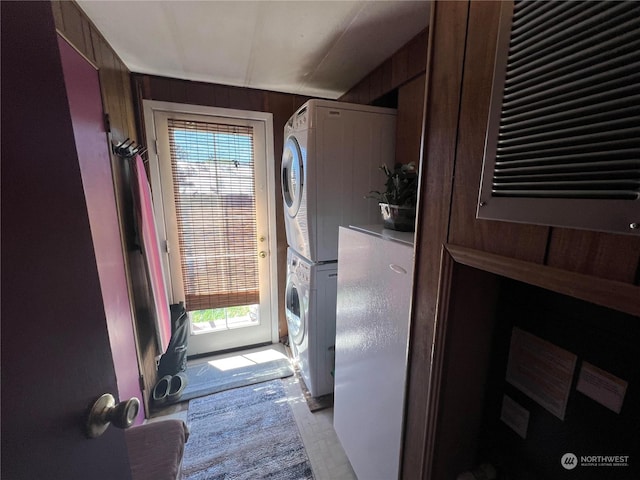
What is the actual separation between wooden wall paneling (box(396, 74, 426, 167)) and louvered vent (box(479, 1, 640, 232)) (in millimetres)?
1012

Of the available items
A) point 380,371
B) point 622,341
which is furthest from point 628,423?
point 380,371

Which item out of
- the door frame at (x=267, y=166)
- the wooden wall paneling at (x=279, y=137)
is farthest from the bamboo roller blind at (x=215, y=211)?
the wooden wall paneling at (x=279, y=137)

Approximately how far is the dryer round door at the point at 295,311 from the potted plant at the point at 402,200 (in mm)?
964

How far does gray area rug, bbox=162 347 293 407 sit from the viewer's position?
2.04 meters

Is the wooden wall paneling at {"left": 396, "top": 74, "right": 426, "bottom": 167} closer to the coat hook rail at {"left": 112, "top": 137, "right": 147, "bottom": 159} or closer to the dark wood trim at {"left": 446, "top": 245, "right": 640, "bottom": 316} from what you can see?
the dark wood trim at {"left": 446, "top": 245, "right": 640, "bottom": 316}

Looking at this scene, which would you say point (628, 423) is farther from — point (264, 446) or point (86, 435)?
point (264, 446)

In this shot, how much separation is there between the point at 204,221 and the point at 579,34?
233cm

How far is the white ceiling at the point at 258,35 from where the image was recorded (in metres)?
1.17

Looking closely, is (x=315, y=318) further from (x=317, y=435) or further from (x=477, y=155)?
(x=477, y=155)

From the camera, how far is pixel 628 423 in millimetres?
479

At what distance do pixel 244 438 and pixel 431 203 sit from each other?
1.82 m

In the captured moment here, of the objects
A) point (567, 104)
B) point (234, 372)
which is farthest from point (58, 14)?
point (234, 372)

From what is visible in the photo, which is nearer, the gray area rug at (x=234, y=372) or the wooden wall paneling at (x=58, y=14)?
the wooden wall paneling at (x=58, y=14)

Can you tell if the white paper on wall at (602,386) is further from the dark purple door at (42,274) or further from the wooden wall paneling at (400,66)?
the wooden wall paneling at (400,66)
